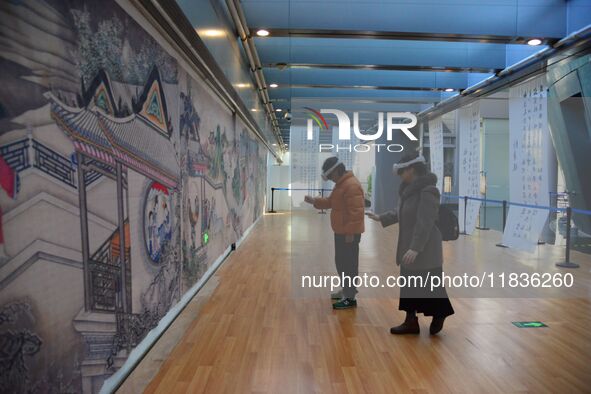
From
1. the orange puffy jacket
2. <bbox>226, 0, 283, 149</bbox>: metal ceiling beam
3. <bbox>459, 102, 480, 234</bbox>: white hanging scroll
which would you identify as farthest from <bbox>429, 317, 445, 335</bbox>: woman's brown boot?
<bbox>226, 0, 283, 149</bbox>: metal ceiling beam

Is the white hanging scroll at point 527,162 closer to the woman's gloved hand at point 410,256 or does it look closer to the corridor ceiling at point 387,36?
the corridor ceiling at point 387,36

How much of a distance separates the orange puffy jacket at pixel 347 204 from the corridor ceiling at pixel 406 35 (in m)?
0.60

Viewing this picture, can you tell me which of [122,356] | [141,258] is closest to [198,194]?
[141,258]

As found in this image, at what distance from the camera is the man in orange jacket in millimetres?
4219

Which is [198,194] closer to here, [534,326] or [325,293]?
[325,293]

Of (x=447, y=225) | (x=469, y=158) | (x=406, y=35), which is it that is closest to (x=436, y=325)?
(x=447, y=225)

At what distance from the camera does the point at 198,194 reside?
459 cm

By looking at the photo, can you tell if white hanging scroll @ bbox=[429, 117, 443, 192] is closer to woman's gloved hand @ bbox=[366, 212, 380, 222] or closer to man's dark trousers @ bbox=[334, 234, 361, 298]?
woman's gloved hand @ bbox=[366, 212, 380, 222]

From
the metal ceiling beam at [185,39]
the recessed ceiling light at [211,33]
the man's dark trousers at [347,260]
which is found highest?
the recessed ceiling light at [211,33]

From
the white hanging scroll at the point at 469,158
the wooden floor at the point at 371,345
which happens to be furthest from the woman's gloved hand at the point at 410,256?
the white hanging scroll at the point at 469,158

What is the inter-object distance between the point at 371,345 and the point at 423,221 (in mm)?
1112

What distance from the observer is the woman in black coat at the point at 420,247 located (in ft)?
11.9

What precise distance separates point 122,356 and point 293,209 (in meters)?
2.76

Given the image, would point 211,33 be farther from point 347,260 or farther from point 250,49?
point 347,260
